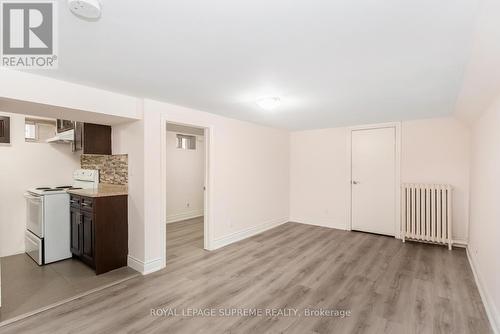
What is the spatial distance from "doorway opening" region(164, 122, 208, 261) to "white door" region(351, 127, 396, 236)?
3206 mm

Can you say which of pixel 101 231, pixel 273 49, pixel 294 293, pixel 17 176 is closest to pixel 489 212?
pixel 294 293

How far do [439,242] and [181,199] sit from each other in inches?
202

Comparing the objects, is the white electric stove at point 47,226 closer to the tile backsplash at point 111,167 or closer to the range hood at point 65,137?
the tile backsplash at point 111,167

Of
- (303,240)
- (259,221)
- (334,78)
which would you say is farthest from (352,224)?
(334,78)

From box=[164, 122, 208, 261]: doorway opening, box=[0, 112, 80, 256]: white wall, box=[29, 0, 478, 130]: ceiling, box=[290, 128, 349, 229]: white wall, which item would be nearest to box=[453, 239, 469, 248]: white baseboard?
box=[290, 128, 349, 229]: white wall

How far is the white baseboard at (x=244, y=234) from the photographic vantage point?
3.89m

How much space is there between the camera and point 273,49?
1712 millimetres

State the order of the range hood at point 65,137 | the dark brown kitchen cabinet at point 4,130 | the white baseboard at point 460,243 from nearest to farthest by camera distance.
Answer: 1. the dark brown kitchen cabinet at point 4,130
2. the range hood at point 65,137
3. the white baseboard at point 460,243

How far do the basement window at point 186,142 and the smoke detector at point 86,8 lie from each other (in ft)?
15.1

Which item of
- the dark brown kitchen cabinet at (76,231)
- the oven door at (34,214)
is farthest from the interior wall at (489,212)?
the oven door at (34,214)

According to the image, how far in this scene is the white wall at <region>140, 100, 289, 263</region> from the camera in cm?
303

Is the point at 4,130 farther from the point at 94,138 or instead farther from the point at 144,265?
the point at 144,265

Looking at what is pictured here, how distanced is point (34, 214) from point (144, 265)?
5.97 feet

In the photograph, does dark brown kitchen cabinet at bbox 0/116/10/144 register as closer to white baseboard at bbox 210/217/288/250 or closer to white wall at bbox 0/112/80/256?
white wall at bbox 0/112/80/256
